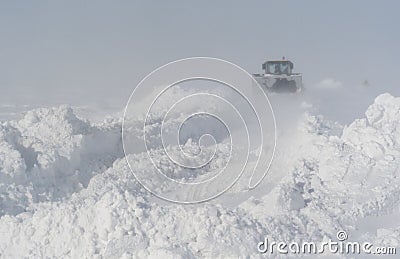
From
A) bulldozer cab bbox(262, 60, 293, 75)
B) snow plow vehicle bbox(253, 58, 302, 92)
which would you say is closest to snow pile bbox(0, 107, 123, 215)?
snow plow vehicle bbox(253, 58, 302, 92)

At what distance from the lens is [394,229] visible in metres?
9.84

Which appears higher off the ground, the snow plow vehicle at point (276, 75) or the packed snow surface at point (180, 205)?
the snow plow vehicle at point (276, 75)

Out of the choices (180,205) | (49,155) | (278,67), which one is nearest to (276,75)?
(278,67)

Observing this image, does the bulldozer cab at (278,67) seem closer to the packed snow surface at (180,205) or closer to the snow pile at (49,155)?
the packed snow surface at (180,205)

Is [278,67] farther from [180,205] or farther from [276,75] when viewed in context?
[180,205]

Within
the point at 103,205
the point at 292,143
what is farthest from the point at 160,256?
the point at 292,143

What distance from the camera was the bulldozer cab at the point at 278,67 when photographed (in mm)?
14813

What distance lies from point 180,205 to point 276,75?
687 cm

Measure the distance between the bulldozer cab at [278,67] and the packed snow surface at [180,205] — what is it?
1435 millimetres

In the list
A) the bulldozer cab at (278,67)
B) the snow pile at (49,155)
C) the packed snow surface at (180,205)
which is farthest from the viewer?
the bulldozer cab at (278,67)

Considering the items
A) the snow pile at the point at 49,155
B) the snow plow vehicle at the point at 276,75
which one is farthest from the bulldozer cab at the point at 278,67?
the snow pile at the point at 49,155

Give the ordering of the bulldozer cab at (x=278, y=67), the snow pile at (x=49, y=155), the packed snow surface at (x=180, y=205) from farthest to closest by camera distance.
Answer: the bulldozer cab at (x=278, y=67) < the snow pile at (x=49, y=155) < the packed snow surface at (x=180, y=205)

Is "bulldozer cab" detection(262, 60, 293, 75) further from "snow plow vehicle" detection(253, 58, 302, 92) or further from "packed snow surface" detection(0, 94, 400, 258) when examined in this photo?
"packed snow surface" detection(0, 94, 400, 258)

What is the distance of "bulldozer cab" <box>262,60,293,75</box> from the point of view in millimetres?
14813
